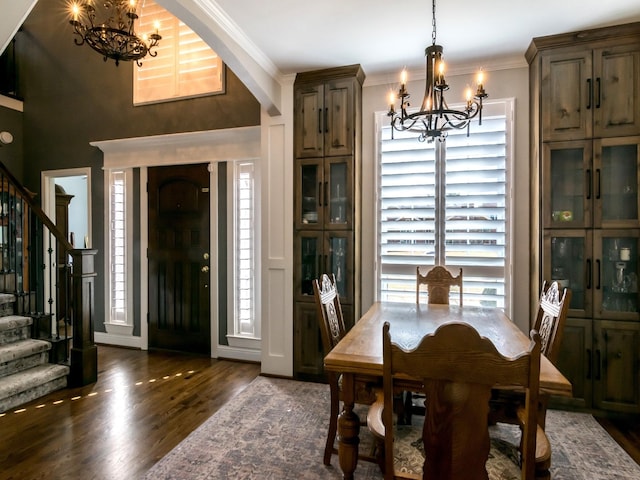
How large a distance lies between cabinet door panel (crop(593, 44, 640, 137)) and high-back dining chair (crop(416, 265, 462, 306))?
1.54 m

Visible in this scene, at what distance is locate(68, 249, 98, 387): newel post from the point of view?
10.7 ft

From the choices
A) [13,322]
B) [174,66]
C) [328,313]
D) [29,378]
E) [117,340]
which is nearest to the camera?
[328,313]

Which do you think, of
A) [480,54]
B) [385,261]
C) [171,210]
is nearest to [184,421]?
[385,261]

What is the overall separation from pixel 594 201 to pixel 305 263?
2417mm

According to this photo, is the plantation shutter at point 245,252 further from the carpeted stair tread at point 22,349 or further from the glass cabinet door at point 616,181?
the glass cabinet door at point 616,181

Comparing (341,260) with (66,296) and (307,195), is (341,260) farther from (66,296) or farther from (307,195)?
(66,296)

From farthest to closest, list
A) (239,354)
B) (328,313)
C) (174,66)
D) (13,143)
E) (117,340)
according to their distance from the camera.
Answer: (13,143)
(117,340)
(174,66)
(239,354)
(328,313)

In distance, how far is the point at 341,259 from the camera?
3355mm

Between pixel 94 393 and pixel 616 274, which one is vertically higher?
pixel 616 274

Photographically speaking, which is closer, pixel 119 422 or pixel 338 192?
pixel 119 422

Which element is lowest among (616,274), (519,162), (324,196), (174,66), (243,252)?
(616,274)

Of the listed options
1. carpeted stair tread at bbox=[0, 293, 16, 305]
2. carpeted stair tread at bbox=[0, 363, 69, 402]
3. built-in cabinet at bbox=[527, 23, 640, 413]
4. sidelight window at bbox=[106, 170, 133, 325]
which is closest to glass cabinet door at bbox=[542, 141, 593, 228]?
built-in cabinet at bbox=[527, 23, 640, 413]

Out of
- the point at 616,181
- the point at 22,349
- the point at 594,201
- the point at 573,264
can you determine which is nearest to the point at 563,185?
the point at 594,201

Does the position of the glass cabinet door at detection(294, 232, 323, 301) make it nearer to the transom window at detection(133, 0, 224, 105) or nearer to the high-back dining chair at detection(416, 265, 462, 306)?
the high-back dining chair at detection(416, 265, 462, 306)
